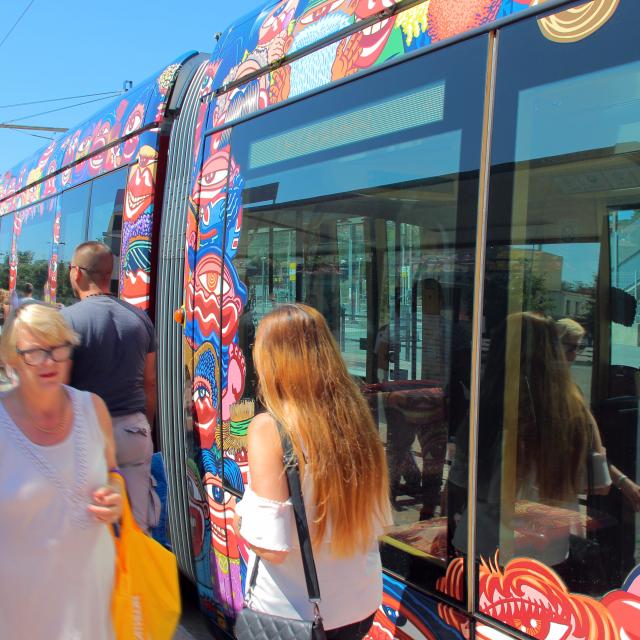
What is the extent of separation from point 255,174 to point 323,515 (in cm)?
171

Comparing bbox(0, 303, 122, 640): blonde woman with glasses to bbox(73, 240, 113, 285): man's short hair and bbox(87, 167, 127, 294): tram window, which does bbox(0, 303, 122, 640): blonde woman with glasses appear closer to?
bbox(73, 240, 113, 285): man's short hair

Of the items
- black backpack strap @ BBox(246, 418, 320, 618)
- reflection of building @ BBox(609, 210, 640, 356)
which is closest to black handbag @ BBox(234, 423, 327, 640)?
black backpack strap @ BBox(246, 418, 320, 618)

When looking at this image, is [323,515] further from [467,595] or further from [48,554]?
[48,554]

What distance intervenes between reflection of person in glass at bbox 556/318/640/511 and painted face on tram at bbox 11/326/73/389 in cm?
141

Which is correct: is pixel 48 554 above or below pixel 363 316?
below

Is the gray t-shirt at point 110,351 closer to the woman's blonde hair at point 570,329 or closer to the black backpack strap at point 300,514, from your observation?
the black backpack strap at point 300,514

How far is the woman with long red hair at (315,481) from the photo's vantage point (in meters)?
1.94

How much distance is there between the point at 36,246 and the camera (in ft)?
21.7

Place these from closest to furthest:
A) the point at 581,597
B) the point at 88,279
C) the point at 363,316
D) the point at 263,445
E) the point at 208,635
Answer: the point at 581,597
the point at 263,445
the point at 363,316
the point at 88,279
the point at 208,635

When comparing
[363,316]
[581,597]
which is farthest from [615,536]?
[363,316]

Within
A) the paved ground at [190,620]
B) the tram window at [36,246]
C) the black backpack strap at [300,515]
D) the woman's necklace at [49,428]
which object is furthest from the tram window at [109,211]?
the black backpack strap at [300,515]

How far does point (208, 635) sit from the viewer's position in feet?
13.6

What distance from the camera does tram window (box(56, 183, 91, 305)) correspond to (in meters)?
5.34

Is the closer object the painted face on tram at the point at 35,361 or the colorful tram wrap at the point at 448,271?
the colorful tram wrap at the point at 448,271
